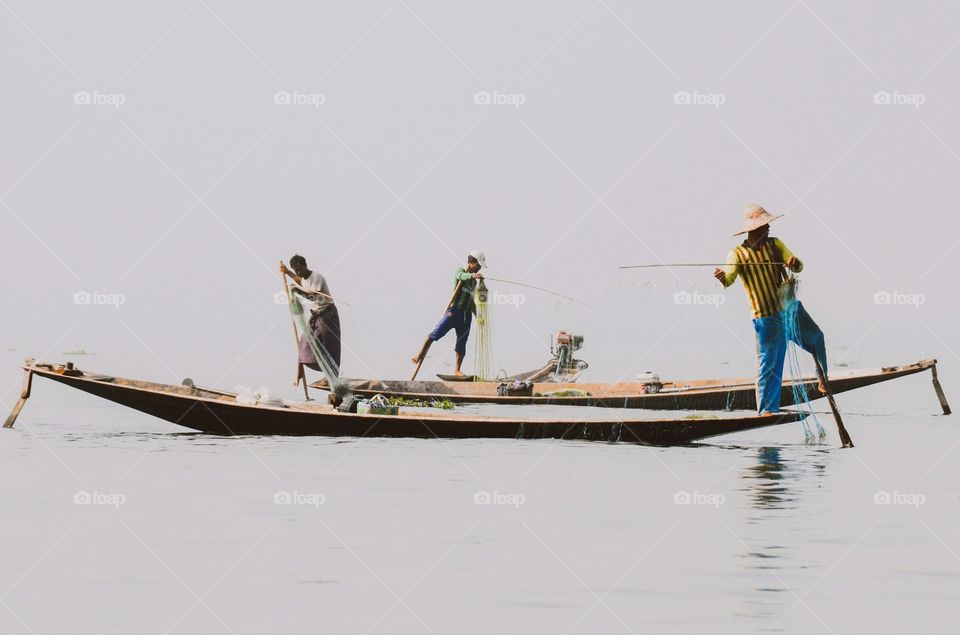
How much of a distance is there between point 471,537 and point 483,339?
8.80 m

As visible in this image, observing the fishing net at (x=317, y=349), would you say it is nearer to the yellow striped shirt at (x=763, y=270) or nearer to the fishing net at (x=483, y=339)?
the fishing net at (x=483, y=339)

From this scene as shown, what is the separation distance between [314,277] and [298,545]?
6.86 meters

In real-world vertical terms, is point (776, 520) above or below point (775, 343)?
below

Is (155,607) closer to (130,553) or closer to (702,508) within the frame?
(130,553)

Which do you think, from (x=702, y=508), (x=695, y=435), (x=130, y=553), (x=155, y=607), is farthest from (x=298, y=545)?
(x=695, y=435)

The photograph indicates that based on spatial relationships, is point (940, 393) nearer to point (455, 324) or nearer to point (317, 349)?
point (455, 324)

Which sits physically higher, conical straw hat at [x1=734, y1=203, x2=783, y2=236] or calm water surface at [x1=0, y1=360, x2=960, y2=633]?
conical straw hat at [x1=734, y1=203, x2=783, y2=236]

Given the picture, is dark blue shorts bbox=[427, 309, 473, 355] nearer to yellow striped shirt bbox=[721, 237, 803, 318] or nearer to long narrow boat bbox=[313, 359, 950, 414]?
long narrow boat bbox=[313, 359, 950, 414]

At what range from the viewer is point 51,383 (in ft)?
83.3

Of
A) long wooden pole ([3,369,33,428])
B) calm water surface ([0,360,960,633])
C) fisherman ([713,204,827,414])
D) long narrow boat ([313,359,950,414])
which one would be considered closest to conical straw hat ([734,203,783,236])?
fisherman ([713,204,827,414])

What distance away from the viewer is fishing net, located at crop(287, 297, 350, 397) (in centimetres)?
1357

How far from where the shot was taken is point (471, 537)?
312 inches

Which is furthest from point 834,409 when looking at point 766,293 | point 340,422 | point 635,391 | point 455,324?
point 455,324

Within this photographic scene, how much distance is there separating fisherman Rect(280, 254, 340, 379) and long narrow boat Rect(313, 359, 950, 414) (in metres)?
2.04
